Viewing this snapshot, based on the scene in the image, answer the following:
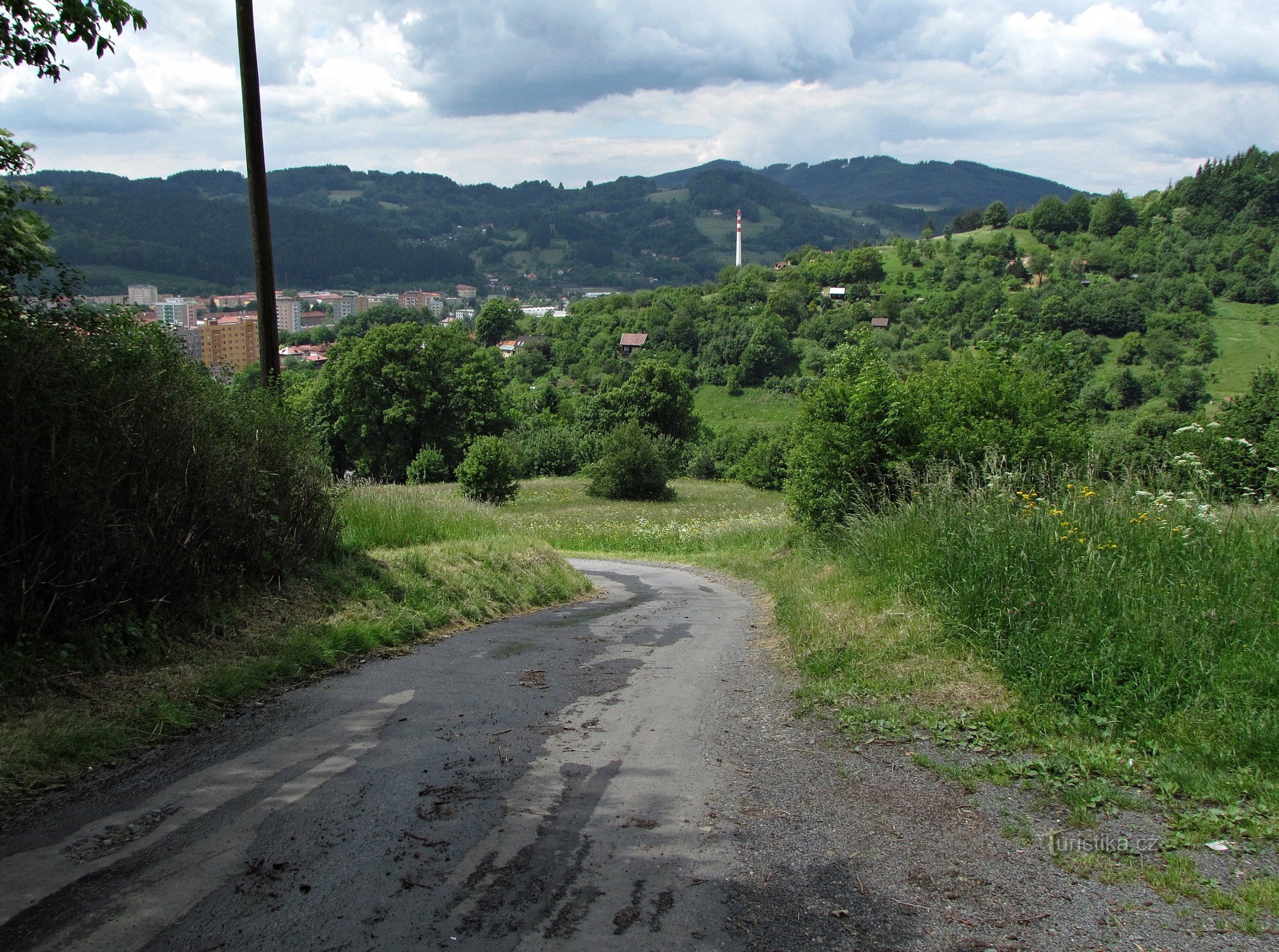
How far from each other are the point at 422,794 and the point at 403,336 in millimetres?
60020

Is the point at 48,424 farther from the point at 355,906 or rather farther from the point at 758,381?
the point at 758,381

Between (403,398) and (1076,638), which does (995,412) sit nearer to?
(1076,638)

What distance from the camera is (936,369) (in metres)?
23.5

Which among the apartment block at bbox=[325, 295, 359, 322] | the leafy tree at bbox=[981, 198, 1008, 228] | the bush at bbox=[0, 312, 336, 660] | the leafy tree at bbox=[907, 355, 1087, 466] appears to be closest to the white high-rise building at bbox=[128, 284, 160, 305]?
the apartment block at bbox=[325, 295, 359, 322]

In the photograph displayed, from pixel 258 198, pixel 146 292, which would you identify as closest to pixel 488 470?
pixel 258 198

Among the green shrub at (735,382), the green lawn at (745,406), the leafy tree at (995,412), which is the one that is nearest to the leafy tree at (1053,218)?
the green shrub at (735,382)

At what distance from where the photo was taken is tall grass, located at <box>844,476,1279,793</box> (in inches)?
199

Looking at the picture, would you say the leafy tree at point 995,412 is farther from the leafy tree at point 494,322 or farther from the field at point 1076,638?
the leafy tree at point 494,322

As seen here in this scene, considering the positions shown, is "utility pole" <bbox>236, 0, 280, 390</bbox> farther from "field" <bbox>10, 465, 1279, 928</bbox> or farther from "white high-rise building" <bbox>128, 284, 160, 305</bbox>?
"white high-rise building" <bbox>128, 284, 160, 305</bbox>

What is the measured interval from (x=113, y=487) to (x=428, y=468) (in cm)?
5098

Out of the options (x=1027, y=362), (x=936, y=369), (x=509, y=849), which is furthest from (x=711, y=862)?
(x=1027, y=362)

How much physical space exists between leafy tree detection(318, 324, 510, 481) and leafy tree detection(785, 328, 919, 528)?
45.8m

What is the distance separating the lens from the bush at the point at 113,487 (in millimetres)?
5582

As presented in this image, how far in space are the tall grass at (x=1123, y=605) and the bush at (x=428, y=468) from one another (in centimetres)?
4570
